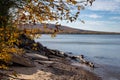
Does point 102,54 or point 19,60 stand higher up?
point 19,60

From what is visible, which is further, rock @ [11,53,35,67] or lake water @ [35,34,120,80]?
lake water @ [35,34,120,80]

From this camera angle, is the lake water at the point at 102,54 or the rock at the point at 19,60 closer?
the rock at the point at 19,60

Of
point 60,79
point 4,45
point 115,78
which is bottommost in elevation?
point 115,78

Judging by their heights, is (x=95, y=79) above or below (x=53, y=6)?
below

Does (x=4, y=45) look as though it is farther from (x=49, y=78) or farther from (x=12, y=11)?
(x=49, y=78)

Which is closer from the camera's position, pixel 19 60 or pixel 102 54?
pixel 19 60

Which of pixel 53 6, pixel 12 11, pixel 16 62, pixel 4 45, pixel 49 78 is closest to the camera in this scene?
pixel 53 6

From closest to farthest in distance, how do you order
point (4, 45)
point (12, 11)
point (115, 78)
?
point (4, 45) < point (12, 11) < point (115, 78)

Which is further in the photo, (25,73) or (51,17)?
(25,73)

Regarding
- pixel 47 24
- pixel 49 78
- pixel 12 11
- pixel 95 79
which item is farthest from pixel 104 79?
pixel 47 24

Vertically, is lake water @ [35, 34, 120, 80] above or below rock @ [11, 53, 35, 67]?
below

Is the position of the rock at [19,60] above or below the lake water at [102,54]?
above

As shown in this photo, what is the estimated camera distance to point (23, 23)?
757 cm

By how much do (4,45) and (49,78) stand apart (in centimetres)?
1126
